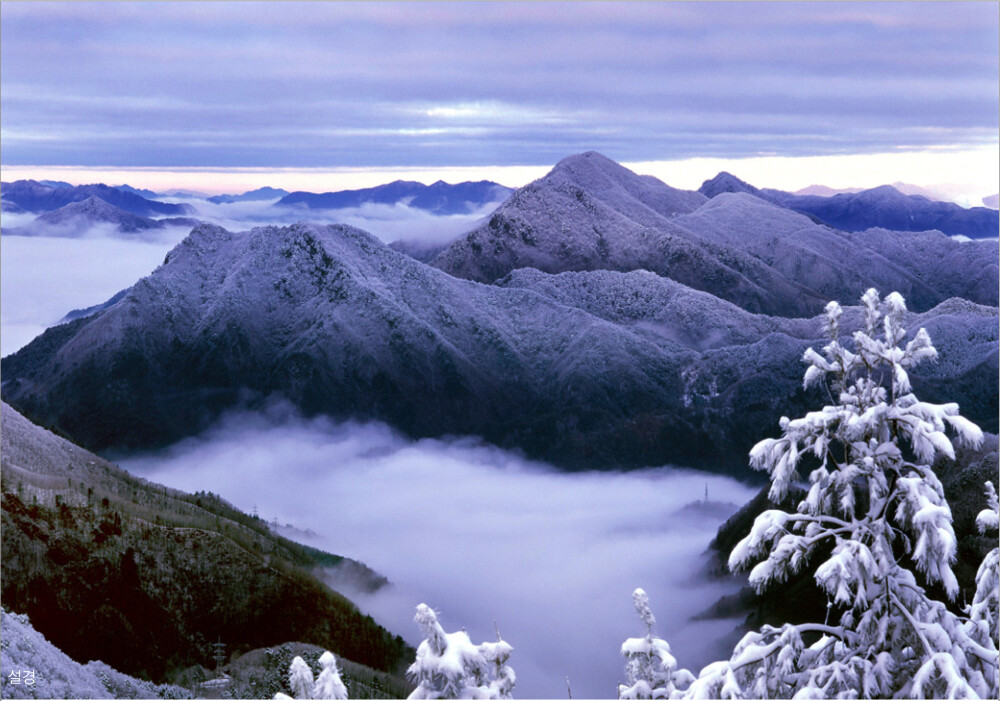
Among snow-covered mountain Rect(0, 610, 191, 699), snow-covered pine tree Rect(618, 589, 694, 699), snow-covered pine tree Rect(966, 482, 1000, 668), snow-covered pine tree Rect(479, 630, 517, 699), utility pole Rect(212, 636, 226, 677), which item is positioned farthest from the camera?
utility pole Rect(212, 636, 226, 677)

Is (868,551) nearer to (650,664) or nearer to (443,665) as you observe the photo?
(650,664)

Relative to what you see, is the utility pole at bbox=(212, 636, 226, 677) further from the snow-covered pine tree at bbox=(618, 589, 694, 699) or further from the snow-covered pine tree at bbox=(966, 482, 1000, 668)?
the snow-covered pine tree at bbox=(966, 482, 1000, 668)

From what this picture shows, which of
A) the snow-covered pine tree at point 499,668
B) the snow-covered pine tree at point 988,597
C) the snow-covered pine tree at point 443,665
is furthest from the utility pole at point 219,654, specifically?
the snow-covered pine tree at point 988,597

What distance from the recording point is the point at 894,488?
38.5ft

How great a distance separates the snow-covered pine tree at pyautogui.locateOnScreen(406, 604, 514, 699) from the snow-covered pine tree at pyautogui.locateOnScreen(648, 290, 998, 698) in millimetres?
3198

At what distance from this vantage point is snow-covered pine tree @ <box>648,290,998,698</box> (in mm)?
10930

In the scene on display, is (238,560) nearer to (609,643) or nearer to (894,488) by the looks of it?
(894,488)

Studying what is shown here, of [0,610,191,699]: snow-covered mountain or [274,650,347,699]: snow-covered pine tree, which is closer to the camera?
[274,650,347,699]: snow-covered pine tree

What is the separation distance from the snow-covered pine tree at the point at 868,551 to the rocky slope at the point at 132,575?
220 ft

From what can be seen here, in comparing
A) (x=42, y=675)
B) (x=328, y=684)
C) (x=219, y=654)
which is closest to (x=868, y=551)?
(x=328, y=684)

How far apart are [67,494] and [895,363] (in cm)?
8426

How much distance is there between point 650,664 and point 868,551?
5063 mm

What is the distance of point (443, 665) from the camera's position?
11.0 metres

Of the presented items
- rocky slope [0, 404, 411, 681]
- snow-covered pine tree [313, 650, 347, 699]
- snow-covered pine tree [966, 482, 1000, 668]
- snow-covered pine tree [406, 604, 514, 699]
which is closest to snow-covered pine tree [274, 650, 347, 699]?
snow-covered pine tree [313, 650, 347, 699]
